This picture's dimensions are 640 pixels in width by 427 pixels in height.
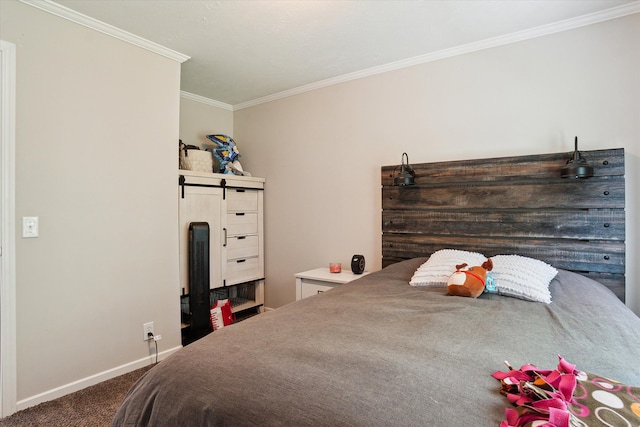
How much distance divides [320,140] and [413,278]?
5.92 feet

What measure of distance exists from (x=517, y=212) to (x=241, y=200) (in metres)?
2.47

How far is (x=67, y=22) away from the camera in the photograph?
7.09 feet

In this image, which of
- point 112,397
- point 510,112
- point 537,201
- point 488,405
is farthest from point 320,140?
point 488,405

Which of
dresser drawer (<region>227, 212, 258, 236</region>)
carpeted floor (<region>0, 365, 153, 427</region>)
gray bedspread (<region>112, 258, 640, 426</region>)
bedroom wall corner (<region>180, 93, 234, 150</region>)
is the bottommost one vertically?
carpeted floor (<region>0, 365, 153, 427</region>)

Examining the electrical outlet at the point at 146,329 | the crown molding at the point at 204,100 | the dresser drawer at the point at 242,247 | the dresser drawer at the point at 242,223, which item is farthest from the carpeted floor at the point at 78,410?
the crown molding at the point at 204,100

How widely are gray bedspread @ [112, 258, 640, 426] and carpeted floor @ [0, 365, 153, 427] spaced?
1.11 meters

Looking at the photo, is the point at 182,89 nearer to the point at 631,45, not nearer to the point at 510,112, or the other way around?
the point at 510,112

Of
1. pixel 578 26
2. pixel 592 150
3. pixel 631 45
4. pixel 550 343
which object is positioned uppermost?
pixel 578 26


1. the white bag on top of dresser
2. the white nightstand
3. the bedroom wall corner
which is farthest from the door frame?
the white nightstand

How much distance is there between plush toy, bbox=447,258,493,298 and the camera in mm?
1735

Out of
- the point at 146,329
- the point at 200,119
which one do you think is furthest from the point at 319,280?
the point at 200,119

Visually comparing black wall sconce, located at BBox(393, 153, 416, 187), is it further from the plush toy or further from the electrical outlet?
the electrical outlet

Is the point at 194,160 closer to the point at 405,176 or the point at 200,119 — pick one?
the point at 200,119

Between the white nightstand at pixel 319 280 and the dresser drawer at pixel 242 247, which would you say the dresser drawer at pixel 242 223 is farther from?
the white nightstand at pixel 319 280
